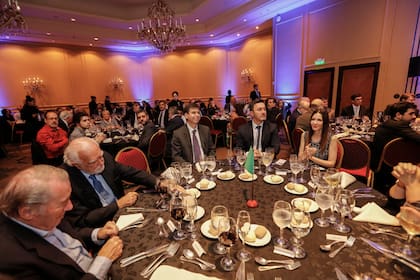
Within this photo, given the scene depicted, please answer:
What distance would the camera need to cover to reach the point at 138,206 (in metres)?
1.57

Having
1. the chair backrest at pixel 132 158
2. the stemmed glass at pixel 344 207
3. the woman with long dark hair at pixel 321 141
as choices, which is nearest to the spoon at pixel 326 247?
A: the stemmed glass at pixel 344 207

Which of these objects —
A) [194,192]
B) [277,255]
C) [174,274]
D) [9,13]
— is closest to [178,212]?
[174,274]

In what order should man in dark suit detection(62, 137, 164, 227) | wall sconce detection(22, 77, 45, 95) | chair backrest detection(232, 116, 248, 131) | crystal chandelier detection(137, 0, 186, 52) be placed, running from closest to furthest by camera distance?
1. man in dark suit detection(62, 137, 164, 227)
2. chair backrest detection(232, 116, 248, 131)
3. crystal chandelier detection(137, 0, 186, 52)
4. wall sconce detection(22, 77, 45, 95)

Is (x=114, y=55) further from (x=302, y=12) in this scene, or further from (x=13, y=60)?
(x=302, y=12)

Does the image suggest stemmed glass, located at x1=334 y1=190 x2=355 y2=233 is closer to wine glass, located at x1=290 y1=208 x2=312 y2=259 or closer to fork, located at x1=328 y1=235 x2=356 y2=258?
fork, located at x1=328 y1=235 x2=356 y2=258

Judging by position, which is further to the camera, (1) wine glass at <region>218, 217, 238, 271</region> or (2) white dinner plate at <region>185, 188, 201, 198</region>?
(2) white dinner plate at <region>185, 188, 201, 198</region>

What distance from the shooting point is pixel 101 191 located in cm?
187

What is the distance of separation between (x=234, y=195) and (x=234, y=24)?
9625 mm

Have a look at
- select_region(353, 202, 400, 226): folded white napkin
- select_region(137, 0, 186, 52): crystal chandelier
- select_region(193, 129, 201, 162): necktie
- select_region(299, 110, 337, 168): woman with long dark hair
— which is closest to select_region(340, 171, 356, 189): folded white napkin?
select_region(353, 202, 400, 226): folded white napkin

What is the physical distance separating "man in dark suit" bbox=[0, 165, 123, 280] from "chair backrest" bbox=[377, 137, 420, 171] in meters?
3.49

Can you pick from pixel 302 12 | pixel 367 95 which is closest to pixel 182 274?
pixel 367 95

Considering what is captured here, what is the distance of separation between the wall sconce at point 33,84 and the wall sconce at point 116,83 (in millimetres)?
3193

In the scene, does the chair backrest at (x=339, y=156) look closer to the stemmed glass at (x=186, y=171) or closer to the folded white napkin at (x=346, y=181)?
the folded white napkin at (x=346, y=181)

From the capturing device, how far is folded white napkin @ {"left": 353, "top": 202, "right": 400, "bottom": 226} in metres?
1.24
